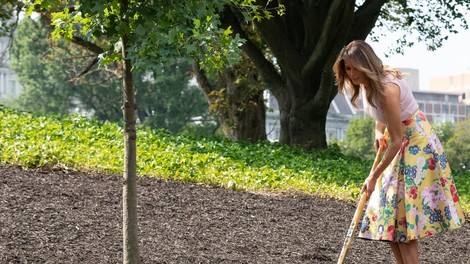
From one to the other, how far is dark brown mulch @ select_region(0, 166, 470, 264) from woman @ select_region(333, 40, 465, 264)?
5.15 feet

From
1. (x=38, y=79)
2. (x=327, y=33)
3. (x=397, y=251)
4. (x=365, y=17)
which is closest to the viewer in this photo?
(x=397, y=251)

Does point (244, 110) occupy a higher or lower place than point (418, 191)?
higher

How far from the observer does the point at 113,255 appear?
6.46 metres

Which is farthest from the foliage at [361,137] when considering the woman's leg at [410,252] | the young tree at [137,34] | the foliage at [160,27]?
the foliage at [160,27]

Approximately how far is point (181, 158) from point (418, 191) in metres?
5.74

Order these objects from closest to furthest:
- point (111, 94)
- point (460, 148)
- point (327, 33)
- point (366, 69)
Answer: point (366, 69) < point (327, 33) < point (111, 94) < point (460, 148)

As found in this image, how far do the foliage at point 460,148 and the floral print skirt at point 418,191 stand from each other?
78.1 meters

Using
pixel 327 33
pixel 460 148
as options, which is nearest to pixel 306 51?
pixel 327 33

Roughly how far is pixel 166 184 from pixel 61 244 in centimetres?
276

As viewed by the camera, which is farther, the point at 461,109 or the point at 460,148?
the point at 461,109

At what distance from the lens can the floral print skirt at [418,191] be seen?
5301mm

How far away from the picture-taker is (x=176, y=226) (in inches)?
299

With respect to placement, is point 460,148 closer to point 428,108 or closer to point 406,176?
point 428,108

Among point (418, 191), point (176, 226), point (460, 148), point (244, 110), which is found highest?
point (244, 110)
